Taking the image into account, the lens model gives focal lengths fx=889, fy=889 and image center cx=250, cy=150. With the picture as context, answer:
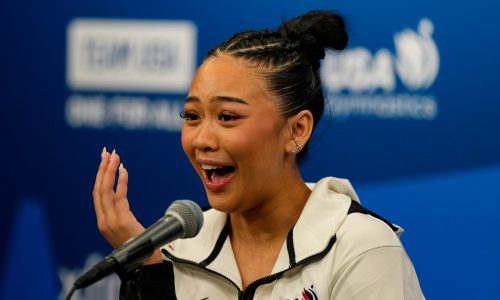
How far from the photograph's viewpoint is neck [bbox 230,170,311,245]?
1914mm

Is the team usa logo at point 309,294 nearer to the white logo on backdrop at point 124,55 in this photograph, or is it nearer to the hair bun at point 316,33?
the hair bun at point 316,33

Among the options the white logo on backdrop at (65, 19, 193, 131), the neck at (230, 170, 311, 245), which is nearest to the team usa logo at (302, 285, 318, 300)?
the neck at (230, 170, 311, 245)

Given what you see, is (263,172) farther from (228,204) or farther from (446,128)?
(446,128)

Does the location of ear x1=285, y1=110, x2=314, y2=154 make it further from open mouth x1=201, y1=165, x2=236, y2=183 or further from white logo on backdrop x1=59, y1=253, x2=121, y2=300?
white logo on backdrop x1=59, y1=253, x2=121, y2=300

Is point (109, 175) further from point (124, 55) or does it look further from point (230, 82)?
point (124, 55)

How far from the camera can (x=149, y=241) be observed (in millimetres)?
1335

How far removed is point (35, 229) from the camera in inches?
122

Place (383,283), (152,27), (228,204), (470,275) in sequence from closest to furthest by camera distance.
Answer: (383,283) < (228,204) < (470,275) < (152,27)

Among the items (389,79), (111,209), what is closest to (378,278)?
(111,209)

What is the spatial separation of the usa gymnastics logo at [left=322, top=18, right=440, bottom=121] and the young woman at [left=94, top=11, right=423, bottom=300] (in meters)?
0.80

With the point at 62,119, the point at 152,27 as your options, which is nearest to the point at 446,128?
the point at 152,27

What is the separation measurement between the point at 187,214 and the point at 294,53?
62 cm

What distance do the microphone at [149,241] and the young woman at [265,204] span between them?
Result: 0.32m

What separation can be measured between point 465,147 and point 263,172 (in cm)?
109
